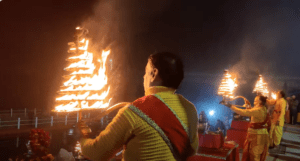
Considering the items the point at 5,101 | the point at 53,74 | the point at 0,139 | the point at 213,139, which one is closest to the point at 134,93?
the point at 53,74

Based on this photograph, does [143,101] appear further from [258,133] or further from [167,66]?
[258,133]

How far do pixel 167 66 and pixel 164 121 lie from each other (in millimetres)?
419

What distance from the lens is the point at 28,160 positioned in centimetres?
405

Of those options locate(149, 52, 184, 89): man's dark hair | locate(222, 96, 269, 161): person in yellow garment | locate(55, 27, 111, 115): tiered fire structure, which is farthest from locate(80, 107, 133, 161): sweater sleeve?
locate(222, 96, 269, 161): person in yellow garment

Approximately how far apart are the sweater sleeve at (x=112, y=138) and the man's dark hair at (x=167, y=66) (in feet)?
1.36

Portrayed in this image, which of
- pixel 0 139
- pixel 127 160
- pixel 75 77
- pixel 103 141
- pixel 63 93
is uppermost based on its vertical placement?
pixel 75 77

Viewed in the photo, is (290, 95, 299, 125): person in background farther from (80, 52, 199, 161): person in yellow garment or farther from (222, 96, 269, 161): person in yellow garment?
(80, 52, 199, 161): person in yellow garment

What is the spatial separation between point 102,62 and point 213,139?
142 inches

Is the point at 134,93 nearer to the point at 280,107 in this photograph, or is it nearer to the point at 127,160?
the point at 280,107

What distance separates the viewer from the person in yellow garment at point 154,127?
1.56 metres

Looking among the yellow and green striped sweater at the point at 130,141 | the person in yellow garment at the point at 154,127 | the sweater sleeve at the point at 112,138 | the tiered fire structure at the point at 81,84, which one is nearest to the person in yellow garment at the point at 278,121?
the tiered fire structure at the point at 81,84

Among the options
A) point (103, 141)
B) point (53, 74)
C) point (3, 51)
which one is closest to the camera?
point (103, 141)

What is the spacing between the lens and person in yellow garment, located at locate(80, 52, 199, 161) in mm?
1562

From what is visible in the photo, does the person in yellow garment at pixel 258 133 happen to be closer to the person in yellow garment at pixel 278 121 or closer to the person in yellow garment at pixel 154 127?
the person in yellow garment at pixel 278 121
